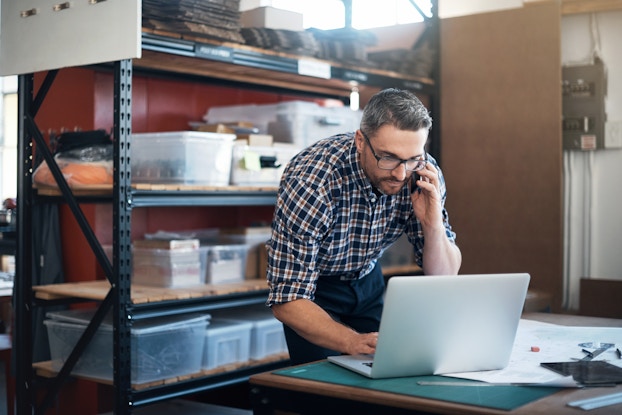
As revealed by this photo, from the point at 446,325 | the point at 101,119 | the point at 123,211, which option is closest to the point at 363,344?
the point at 446,325

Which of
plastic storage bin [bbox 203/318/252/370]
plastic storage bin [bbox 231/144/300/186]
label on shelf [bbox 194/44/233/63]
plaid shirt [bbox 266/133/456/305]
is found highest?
label on shelf [bbox 194/44/233/63]

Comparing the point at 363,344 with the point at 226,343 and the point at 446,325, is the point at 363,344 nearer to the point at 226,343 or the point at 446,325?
the point at 446,325

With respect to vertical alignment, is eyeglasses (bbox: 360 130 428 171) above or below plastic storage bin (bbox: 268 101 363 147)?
below

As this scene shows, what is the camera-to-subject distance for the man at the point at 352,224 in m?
2.27

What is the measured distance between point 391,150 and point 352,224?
37 cm

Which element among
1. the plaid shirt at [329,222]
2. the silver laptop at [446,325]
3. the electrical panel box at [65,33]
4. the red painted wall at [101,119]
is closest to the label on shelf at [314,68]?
the red painted wall at [101,119]

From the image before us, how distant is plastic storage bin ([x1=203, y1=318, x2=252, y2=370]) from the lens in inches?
148

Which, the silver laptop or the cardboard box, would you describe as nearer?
the silver laptop

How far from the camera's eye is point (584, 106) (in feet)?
16.1

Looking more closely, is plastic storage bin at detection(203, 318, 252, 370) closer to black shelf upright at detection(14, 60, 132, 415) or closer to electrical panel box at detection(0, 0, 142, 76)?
black shelf upright at detection(14, 60, 132, 415)

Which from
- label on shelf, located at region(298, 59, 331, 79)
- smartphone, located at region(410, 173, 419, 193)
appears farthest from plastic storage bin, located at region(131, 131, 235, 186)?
smartphone, located at region(410, 173, 419, 193)

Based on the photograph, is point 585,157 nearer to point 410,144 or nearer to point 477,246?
point 477,246

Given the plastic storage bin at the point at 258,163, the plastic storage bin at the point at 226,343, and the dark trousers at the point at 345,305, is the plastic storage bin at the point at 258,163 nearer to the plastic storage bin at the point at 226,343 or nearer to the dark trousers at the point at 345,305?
the plastic storage bin at the point at 226,343

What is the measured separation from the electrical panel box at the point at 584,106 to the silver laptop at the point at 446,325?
3191 mm
